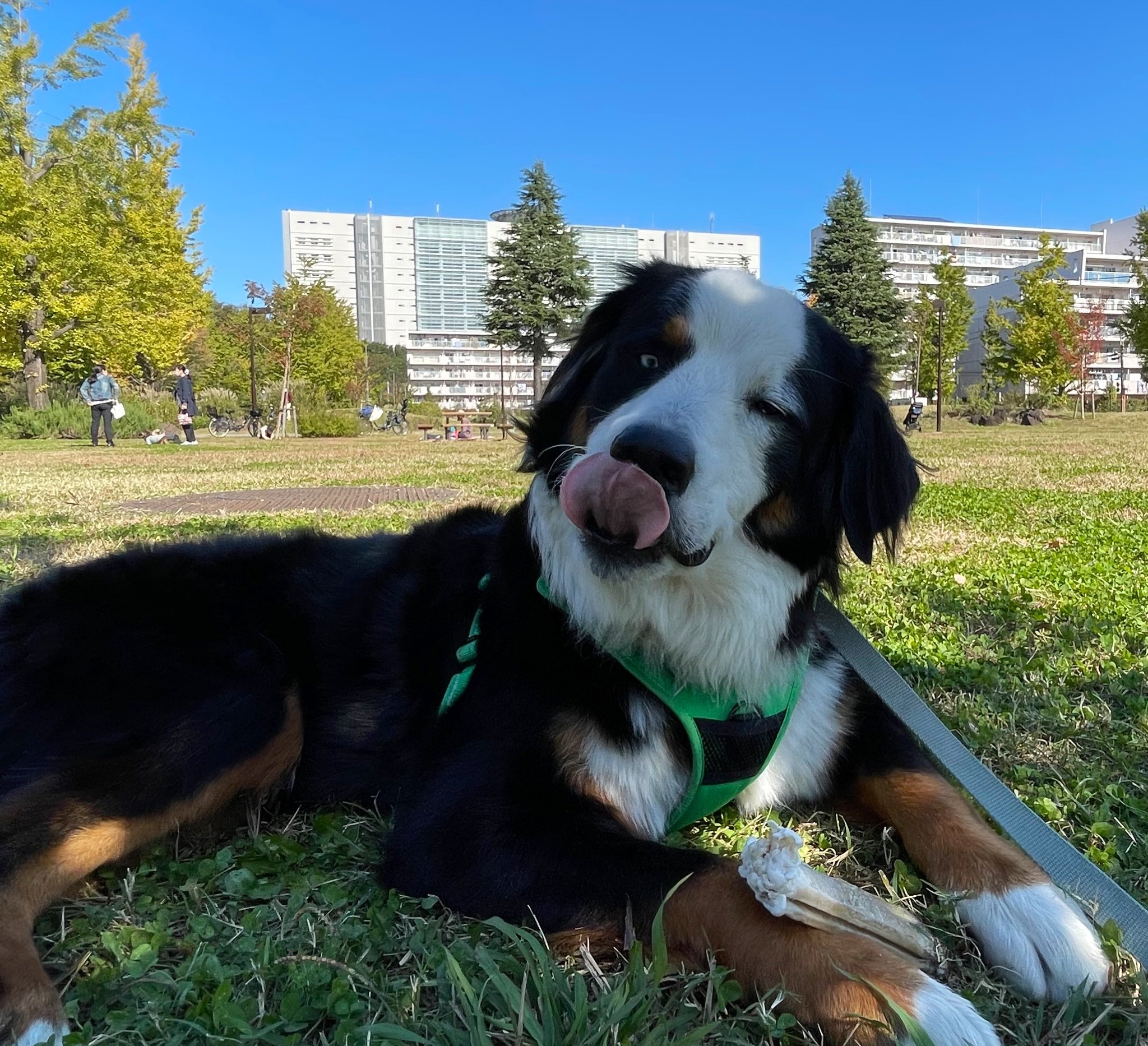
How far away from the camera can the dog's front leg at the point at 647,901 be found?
5.59ft

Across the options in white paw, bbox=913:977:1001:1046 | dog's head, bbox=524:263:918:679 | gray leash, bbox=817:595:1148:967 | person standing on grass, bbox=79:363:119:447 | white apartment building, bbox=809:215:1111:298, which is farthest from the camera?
white apartment building, bbox=809:215:1111:298

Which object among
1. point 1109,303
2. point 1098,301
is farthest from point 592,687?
point 1109,303

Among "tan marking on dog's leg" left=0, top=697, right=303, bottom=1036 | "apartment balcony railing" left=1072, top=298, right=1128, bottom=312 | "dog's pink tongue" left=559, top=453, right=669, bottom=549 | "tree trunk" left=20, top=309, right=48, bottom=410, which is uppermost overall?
"apartment balcony railing" left=1072, top=298, right=1128, bottom=312

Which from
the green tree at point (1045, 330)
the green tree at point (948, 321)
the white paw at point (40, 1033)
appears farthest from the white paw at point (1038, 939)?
the green tree at point (948, 321)

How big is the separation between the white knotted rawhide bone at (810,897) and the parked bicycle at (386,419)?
42751 mm

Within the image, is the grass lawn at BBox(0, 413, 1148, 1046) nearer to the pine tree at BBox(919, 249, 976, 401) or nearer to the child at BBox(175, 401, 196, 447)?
the child at BBox(175, 401, 196, 447)

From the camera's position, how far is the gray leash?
1904 millimetres

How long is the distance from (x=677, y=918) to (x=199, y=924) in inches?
48.2

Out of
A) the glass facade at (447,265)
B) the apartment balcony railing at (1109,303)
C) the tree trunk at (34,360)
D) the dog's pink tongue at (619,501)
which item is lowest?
the dog's pink tongue at (619,501)

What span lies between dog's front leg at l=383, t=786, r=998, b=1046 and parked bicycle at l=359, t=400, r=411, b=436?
42237 millimetres

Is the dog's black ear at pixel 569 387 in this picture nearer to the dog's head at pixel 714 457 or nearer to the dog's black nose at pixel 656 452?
the dog's head at pixel 714 457

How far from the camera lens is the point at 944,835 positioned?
7.67ft

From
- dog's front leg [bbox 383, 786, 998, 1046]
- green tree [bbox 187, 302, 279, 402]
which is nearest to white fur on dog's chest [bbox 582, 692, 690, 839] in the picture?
dog's front leg [bbox 383, 786, 998, 1046]

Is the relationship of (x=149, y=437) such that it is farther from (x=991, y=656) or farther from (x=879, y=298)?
(x=879, y=298)
